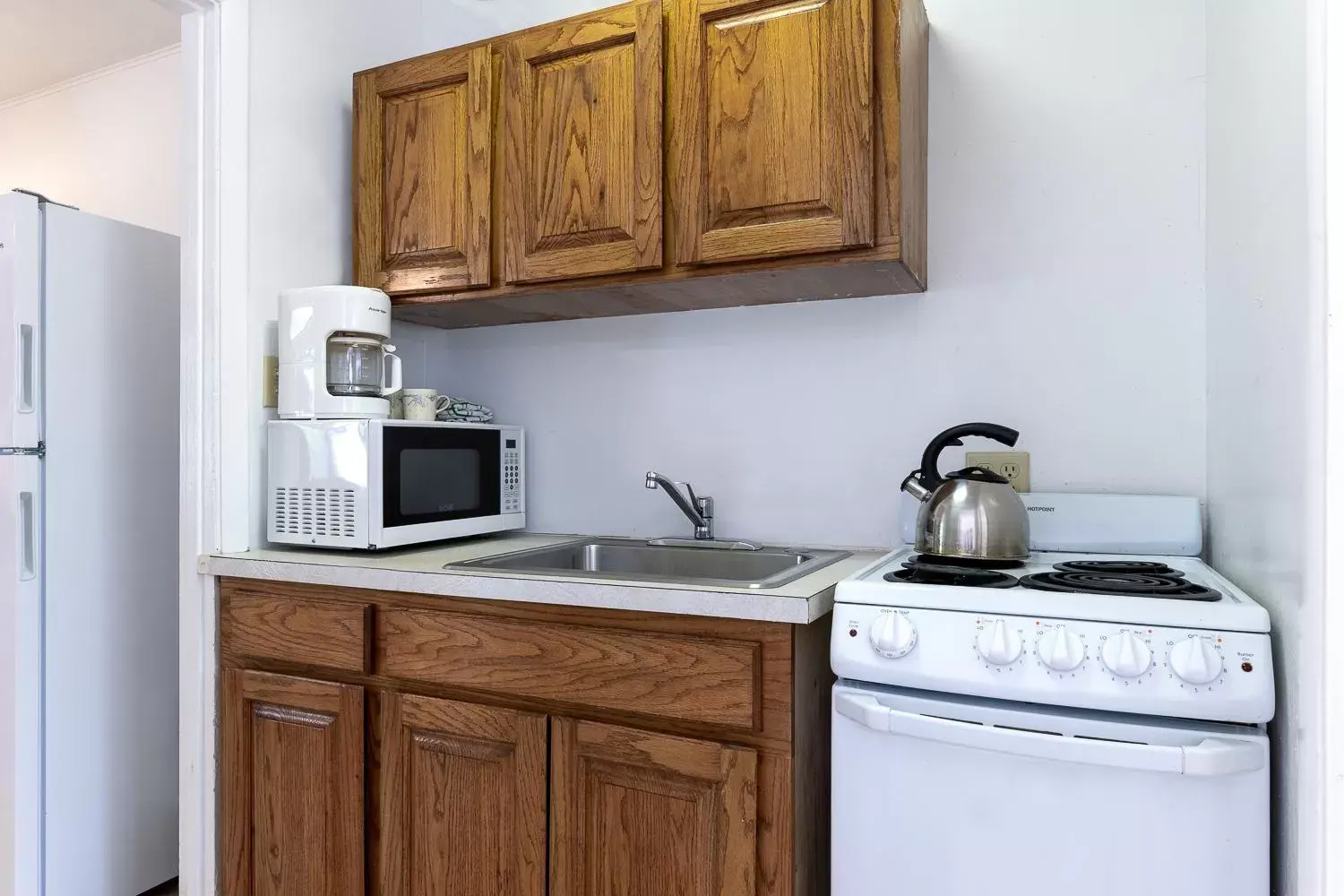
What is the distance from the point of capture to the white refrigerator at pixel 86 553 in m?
1.83

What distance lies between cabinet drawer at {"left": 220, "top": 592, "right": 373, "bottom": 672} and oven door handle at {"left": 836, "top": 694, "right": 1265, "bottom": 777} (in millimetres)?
912

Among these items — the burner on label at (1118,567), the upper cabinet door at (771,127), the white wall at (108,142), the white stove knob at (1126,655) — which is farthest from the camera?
the white wall at (108,142)

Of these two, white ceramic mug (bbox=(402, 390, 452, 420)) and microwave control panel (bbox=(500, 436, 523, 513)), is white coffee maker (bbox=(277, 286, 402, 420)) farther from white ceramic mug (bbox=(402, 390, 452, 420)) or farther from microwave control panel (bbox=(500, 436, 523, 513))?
microwave control panel (bbox=(500, 436, 523, 513))

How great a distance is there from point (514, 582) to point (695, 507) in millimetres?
640

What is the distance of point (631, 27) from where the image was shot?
167cm

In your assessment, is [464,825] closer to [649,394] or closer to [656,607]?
[656,607]

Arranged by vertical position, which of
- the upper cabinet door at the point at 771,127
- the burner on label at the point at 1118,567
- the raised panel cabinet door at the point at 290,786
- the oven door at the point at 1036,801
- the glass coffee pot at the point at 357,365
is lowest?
the raised panel cabinet door at the point at 290,786

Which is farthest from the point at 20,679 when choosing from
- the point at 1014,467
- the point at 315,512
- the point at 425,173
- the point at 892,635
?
the point at 1014,467

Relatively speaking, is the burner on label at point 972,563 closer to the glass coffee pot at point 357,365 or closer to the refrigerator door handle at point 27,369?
the glass coffee pot at point 357,365

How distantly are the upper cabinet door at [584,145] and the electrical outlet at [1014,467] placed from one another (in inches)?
32.2

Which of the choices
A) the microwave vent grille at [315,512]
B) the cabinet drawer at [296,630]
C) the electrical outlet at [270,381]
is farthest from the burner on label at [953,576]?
the electrical outlet at [270,381]

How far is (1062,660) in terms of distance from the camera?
3.39ft

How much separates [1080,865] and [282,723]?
1417 millimetres

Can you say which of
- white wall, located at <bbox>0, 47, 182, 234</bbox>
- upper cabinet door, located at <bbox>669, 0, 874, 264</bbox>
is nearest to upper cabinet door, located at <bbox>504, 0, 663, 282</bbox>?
upper cabinet door, located at <bbox>669, 0, 874, 264</bbox>
